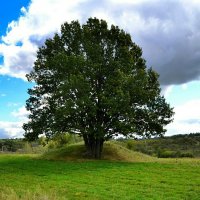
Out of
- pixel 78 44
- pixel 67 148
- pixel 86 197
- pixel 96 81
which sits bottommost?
pixel 86 197

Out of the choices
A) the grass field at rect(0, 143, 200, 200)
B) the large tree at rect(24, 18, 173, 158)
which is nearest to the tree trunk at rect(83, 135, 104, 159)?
the large tree at rect(24, 18, 173, 158)

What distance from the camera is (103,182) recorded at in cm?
3366

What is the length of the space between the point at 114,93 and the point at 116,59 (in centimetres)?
614

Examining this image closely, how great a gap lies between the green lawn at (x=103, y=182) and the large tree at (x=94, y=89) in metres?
10.1

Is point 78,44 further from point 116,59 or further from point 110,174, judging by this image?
point 110,174

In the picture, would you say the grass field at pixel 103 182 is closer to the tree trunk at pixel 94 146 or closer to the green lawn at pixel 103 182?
the green lawn at pixel 103 182

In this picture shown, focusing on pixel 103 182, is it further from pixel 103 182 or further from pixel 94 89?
pixel 94 89

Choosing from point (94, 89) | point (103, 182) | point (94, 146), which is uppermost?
point (94, 89)

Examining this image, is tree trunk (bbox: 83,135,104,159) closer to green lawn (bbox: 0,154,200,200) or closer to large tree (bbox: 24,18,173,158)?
large tree (bbox: 24,18,173,158)

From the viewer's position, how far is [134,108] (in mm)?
59062

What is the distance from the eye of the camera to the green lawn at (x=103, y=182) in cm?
2664

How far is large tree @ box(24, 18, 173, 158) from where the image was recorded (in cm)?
5519

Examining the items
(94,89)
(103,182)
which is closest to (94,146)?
(94,89)

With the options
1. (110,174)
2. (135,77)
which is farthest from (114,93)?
(110,174)
